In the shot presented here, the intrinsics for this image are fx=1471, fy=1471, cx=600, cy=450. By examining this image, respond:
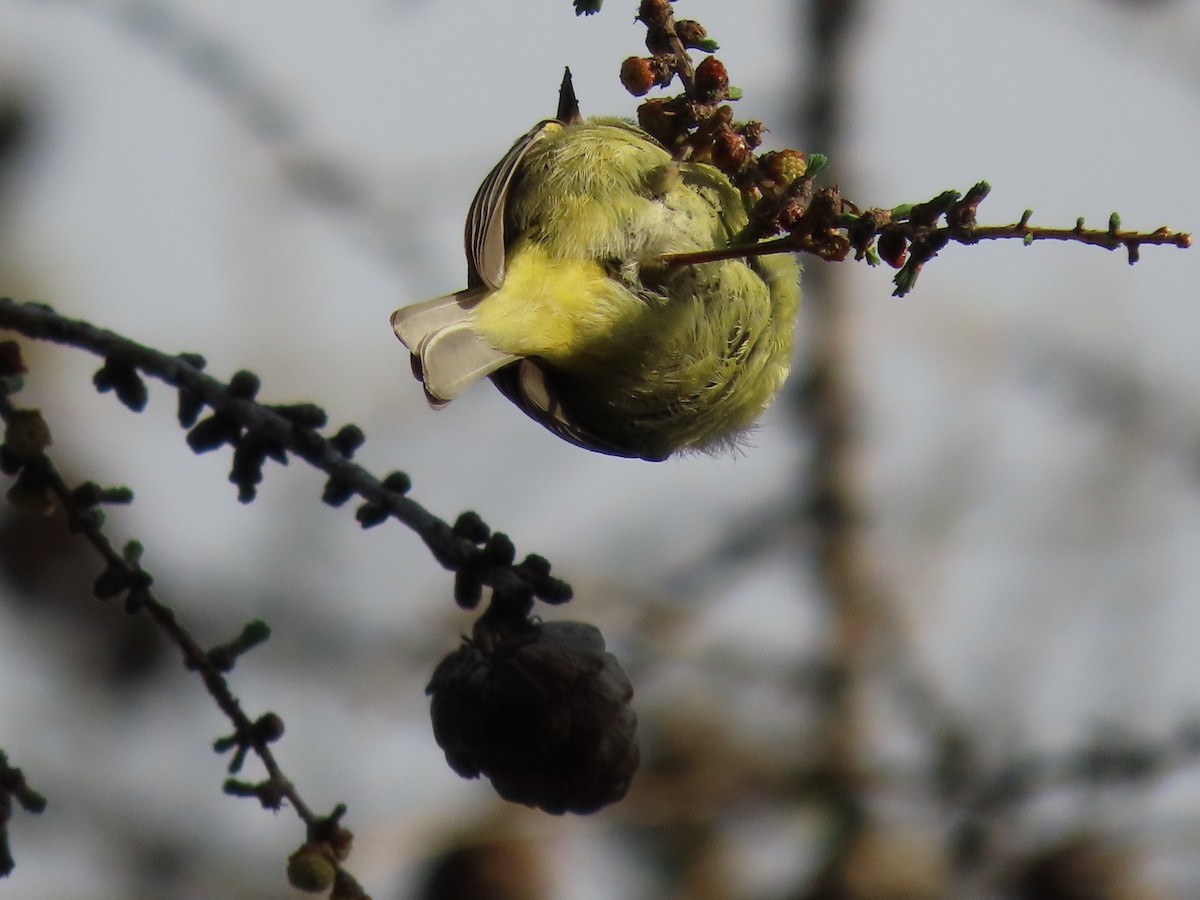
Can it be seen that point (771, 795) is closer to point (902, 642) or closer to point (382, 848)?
point (902, 642)

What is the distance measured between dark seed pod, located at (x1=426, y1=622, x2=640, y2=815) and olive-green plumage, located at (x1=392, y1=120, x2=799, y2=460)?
1.04 m

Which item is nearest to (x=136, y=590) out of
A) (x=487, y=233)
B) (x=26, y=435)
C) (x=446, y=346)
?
(x=26, y=435)

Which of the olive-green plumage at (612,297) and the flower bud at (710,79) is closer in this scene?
the flower bud at (710,79)

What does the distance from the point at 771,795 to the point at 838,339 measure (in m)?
1.59

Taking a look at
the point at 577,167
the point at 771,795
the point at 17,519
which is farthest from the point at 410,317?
the point at 17,519

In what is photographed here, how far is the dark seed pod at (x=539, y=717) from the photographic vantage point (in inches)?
58.0

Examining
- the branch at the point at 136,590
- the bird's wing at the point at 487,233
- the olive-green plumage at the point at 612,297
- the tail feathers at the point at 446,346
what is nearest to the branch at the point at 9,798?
the branch at the point at 136,590

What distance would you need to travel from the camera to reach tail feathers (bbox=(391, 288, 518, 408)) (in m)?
2.34

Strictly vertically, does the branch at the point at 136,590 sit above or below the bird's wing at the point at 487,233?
below

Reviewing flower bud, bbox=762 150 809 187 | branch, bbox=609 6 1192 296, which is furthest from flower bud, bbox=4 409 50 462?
flower bud, bbox=762 150 809 187

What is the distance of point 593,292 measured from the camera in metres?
2.67

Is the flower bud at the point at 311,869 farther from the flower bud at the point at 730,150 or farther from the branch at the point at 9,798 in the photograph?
the flower bud at the point at 730,150

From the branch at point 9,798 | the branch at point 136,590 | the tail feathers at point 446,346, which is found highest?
the tail feathers at point 446,346

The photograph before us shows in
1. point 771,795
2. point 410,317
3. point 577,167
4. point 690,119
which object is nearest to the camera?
point 690,119
